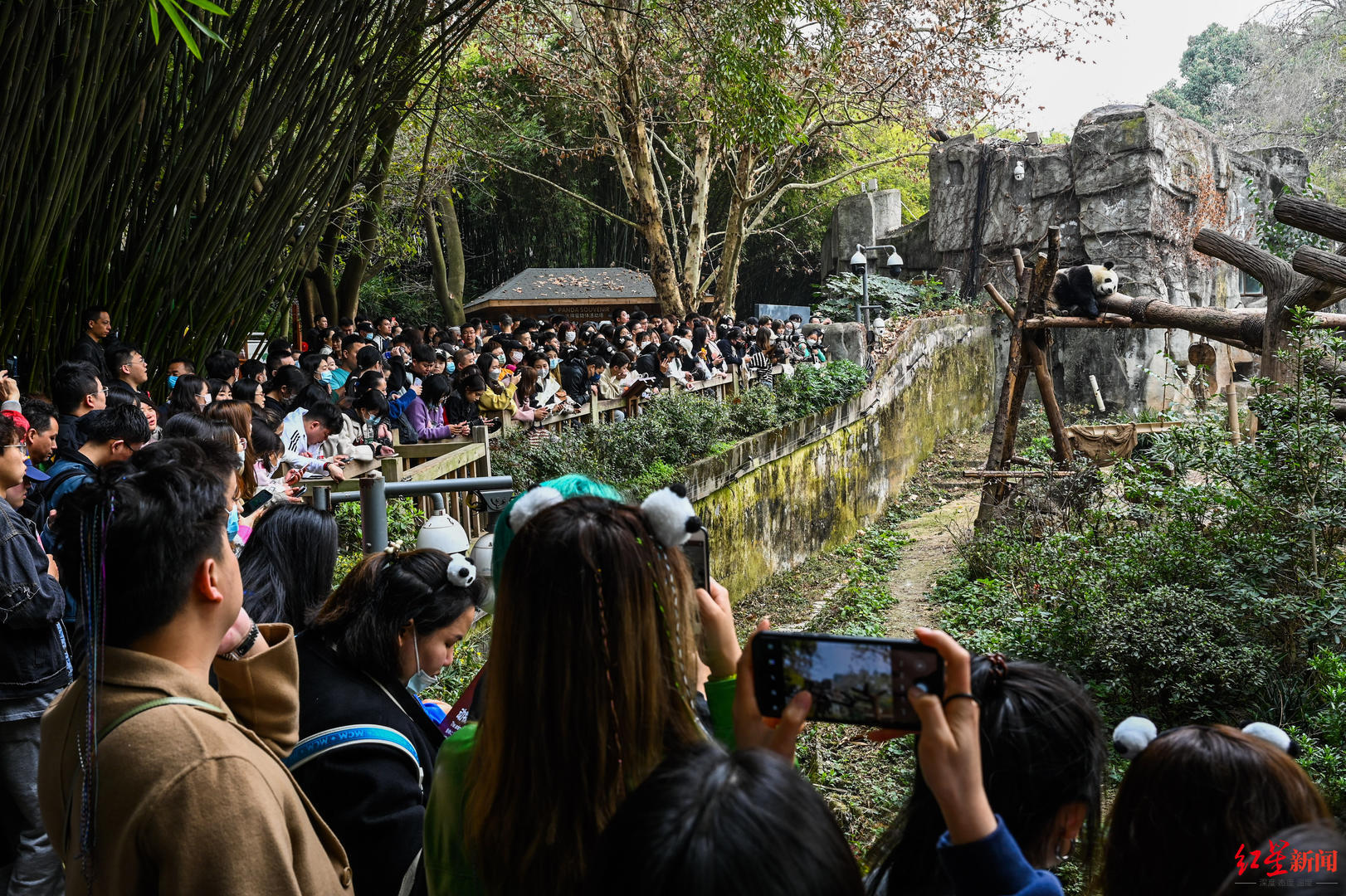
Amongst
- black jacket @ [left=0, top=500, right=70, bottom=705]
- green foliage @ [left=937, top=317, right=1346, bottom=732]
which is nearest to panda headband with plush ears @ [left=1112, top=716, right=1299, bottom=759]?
black jacket @ [left=0, top=500, right=70, bottom=705]

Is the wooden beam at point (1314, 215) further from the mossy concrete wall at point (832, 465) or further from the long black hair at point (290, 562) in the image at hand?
the long black hair at point (290, 562)

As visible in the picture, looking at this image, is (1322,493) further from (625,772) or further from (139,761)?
(139,761)

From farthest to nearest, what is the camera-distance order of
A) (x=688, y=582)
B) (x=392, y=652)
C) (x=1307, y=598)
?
(x=1307, y=598) < (x=392, y=652) < (x=688, y=582)

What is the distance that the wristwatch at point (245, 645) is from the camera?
1.97m

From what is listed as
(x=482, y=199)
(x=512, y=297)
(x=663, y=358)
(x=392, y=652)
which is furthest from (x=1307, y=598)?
(x=482, y=199)

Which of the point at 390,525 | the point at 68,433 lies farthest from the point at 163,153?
the point at 390,525

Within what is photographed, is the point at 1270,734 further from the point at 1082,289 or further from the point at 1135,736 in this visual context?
the point at 1082,289

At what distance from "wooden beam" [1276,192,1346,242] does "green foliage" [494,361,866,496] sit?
13.4 feet

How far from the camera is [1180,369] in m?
14.9

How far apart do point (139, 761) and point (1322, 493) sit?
18.1ft

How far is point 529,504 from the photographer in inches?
64.6

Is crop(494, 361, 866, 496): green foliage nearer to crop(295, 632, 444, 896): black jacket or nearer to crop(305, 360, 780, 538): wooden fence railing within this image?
crop(305, 360, 780, 538): wooden fence railing

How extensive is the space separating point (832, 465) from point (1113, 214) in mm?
11224

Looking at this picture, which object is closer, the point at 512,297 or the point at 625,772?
the point at 625,772
